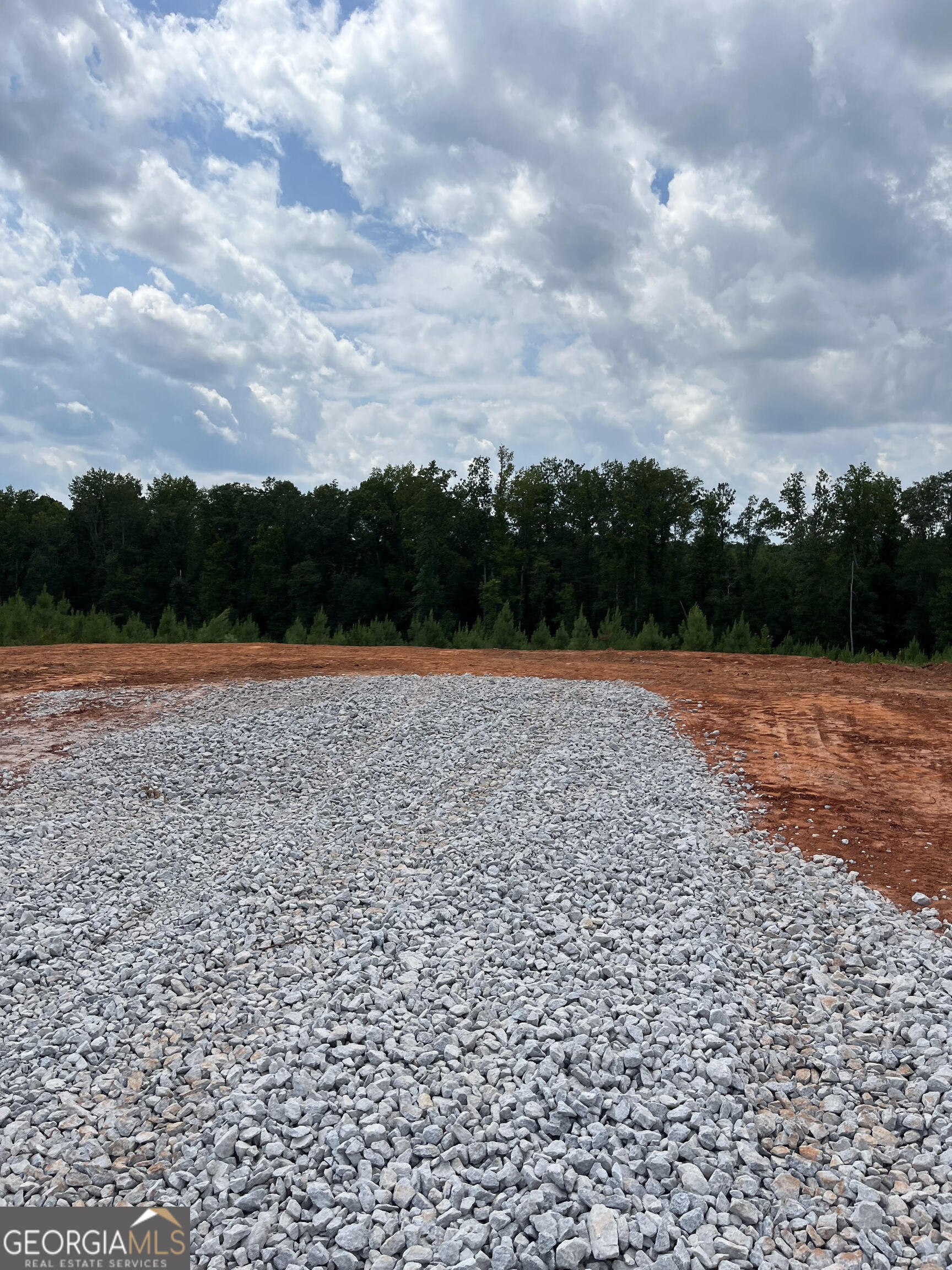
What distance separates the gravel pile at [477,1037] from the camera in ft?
9.95

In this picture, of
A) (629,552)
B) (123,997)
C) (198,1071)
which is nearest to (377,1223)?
(198,1071)

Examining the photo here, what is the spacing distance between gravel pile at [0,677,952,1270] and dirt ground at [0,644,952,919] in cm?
87

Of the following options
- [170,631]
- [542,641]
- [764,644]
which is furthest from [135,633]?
[764,644]

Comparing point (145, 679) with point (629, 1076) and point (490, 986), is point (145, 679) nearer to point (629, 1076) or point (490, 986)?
point (490, 986)

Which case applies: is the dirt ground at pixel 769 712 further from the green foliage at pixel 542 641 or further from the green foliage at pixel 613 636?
the green foliage at pixel 542 641

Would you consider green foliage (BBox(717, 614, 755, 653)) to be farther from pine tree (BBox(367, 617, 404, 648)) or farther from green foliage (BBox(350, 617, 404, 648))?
pine tree (BBox(367, 617, 404, 648))

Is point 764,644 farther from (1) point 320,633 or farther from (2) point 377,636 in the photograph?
(1) point 320,633

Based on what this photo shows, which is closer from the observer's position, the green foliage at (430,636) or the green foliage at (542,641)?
the green foliage at (542,641)

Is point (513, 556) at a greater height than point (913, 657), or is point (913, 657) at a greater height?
point (513, 556)

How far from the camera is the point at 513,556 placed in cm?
4072

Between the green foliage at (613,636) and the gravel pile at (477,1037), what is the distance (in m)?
16.2

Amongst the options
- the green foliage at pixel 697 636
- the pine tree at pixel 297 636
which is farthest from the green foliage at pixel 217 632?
the green foliage at pixel 697 636

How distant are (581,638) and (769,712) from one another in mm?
11923

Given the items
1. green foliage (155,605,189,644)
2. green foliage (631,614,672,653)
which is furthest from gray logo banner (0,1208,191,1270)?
green foliage (155,605,189,644)
